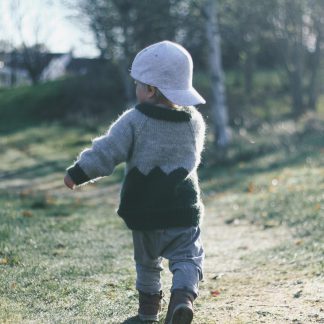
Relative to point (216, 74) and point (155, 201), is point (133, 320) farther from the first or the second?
point (216, 74)

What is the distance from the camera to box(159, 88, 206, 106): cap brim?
415 cm

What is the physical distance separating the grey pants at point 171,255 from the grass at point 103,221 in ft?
1.07

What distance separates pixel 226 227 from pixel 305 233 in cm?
149

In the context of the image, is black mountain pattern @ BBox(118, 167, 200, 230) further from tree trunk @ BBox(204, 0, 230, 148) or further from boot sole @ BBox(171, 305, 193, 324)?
tree trunk @ BBox(204, 0, 230, 148)

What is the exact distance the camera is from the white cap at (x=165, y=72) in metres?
4.20

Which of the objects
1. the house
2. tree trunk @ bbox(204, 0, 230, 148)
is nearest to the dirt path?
tree trunk @ bbox(204, 0, 230, 148)

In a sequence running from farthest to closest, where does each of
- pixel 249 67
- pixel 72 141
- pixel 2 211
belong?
pixel 249 67 < pixel 72 141 < pixel 2 211

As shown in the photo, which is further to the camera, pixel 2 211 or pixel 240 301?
pixel 2 211

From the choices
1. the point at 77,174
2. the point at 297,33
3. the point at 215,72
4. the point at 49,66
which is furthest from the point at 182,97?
the point at 49,66

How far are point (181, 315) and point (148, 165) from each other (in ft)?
3.20

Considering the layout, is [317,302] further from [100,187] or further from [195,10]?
[195,10]

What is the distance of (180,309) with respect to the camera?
3.79 metres

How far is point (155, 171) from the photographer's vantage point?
13.7 ft

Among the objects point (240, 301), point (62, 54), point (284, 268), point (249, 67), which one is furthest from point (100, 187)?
point (62, 54)
